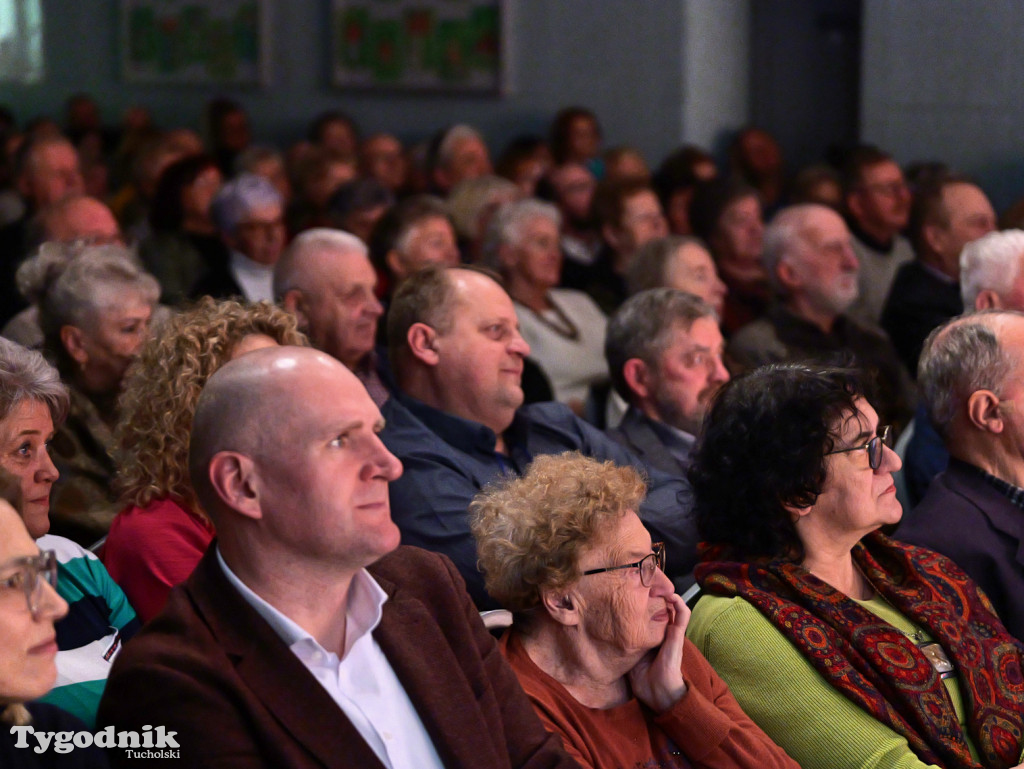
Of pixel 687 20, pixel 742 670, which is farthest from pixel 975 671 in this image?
pixel 687 20

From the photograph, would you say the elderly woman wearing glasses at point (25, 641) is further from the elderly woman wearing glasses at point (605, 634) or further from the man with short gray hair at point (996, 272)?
the man with short gray hair at point (996, 272)

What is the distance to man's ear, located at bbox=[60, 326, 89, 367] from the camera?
3.06m

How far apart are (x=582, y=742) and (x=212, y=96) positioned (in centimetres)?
801

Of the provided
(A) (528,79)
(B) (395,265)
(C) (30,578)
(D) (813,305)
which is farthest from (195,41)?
(C) (30,578)

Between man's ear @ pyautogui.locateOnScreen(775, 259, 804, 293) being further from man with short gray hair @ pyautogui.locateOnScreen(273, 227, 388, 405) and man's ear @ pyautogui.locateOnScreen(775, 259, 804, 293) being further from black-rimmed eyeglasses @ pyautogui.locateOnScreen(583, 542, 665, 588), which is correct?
black-rimmed eyeglasses @ pyautogui.locateOnScreen(583, 542, 665, 588)

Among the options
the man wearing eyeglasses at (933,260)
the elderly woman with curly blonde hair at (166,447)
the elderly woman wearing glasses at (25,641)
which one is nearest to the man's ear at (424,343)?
the elderly woman with curly blonde hair at (166,447)

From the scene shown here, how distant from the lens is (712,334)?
3.28m

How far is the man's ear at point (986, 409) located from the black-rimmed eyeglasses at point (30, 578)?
1.79m

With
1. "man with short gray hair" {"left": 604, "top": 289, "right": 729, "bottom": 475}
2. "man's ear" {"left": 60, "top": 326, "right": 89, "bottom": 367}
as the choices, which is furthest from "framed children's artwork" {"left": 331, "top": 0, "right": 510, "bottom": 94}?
"man's ear" {"left": 60, "top": 326, "right": 89, "bottom": 367}

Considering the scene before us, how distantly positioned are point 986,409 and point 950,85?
404 cm

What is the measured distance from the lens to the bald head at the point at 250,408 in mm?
1586

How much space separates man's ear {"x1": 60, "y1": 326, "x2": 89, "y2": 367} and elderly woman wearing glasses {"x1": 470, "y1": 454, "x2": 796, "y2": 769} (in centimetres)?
148

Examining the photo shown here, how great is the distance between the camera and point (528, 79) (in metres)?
8.48

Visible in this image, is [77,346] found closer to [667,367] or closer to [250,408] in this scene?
[667,367]
